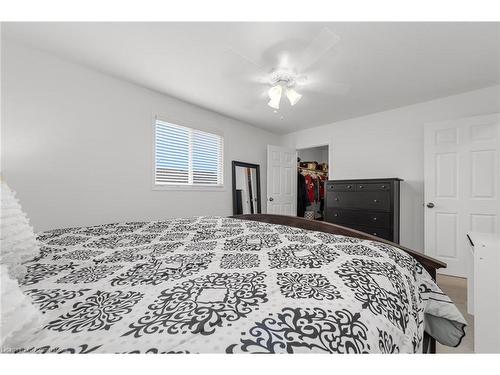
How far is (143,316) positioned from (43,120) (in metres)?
2.48

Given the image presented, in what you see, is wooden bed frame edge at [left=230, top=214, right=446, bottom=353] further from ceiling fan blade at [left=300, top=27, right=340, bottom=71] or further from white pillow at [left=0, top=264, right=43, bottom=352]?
white pillow at [left=0, top=264, right=43, bottom=352]

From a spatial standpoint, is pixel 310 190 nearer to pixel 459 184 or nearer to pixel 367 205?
pixel 367 205

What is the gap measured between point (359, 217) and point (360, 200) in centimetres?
25

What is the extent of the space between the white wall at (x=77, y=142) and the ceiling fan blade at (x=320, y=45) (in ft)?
6.52

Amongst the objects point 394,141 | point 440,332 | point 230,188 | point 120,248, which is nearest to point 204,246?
point 120,248

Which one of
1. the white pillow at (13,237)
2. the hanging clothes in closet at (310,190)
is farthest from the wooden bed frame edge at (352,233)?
the hanging clothes in closet at (310,190)

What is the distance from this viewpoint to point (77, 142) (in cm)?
226

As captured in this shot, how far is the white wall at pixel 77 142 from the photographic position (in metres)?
1.93

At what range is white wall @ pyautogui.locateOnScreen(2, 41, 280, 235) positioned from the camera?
Answer: 6.35ft

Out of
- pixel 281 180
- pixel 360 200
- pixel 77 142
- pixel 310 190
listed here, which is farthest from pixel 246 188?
pixel 77 142

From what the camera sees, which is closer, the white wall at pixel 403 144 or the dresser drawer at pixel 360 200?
the white wall at pixel 403 144

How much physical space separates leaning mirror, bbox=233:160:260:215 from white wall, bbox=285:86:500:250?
150 centimetres

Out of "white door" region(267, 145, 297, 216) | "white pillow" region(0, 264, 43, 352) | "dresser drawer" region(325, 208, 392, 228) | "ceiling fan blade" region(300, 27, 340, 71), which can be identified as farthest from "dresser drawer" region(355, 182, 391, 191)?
"white pillow" region(0, 264, 43, 352)

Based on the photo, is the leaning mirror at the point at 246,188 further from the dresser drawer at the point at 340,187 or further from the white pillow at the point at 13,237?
the white pillow at the point at 13,237
